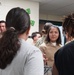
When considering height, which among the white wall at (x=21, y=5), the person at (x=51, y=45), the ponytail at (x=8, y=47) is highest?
the white wall at (x=21, y=5)

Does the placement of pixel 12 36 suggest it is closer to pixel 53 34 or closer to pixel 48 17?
pixel 53 34

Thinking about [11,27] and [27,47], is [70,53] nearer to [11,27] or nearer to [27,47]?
[27,47]

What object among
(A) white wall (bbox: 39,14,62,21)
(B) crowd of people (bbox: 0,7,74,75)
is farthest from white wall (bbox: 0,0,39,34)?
(B) crowd of people (bbox: 0,7,74,75)

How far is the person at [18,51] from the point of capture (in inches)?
46.7

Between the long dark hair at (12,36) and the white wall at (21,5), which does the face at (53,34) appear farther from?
the white wall at (21,5)

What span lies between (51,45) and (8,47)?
1566mm

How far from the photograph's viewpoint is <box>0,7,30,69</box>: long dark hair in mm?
1226

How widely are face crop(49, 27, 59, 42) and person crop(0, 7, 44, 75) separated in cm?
153

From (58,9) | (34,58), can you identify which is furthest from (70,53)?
(58,9)

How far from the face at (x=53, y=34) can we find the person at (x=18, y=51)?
1.53 m

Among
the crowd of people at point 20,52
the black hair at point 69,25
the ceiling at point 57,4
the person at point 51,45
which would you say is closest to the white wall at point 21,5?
the ceiling at point 57,4

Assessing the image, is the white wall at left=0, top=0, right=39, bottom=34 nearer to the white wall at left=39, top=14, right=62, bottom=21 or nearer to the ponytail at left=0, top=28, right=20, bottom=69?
the white wall at left=39, top=14, right=62, bottom=21

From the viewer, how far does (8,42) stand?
48.4 inches

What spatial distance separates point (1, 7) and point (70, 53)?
4.49 m
